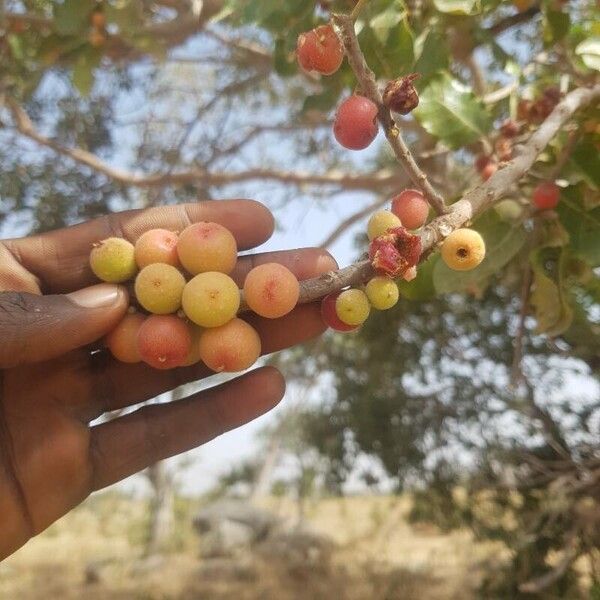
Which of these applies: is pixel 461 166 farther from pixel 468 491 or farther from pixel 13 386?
pixel 13 386

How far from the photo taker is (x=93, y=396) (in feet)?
5.24

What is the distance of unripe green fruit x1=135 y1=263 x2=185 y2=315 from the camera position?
3.55ft

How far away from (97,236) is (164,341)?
659 mm

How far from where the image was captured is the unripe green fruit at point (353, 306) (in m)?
1.06

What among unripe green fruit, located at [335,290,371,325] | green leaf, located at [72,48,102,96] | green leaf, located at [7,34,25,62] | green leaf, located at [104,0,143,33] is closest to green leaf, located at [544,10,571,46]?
unripe green fruit, located at [335,290,371,325]

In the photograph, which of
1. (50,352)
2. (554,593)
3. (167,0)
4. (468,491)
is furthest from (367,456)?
(50,352)

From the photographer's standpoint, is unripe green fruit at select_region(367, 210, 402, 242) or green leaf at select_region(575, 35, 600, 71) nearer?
unripe green fruit at select_region(367, 210, 402, 242)

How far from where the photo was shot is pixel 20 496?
1.52 metres

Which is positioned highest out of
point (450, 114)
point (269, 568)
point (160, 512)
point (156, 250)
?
point (450, 114)

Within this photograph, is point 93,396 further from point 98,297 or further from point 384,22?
point 384,22

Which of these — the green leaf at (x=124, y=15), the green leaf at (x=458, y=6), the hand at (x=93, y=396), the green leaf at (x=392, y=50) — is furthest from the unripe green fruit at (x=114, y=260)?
the green leaf at (x=124, y=15)

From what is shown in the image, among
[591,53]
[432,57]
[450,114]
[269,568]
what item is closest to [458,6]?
[432,57]

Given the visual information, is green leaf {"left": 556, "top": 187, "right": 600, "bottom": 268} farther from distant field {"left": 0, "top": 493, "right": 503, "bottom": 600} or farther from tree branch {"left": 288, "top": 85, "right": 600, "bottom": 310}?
distant field {"left": 0, "top": 493, "right": 503, "bottom": 600}

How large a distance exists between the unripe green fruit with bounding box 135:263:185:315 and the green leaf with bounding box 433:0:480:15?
1.14m
